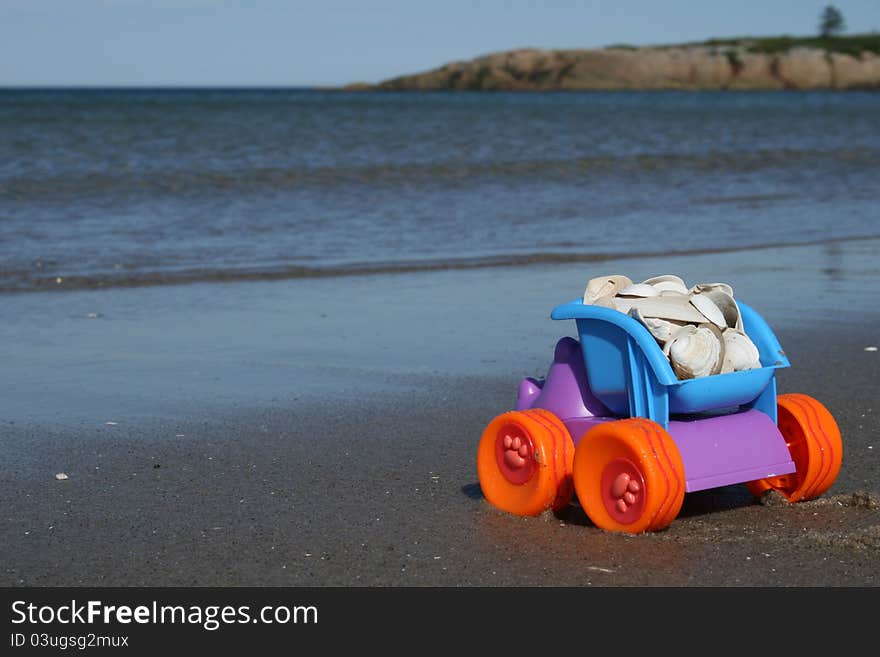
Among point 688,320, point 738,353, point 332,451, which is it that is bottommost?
point 332,451

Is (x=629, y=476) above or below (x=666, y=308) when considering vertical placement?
below

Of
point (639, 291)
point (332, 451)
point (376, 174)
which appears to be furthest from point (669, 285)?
point (376, 174)

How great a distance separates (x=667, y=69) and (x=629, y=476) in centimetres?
12188

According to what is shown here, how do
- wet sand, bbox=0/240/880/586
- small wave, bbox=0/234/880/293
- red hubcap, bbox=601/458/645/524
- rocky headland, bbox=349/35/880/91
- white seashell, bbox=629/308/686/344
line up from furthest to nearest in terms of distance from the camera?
1. rocky headland, bbox=349/35/880/91
2. small wave, bbox=0/234/880/293
3. white seashell, bbox=629/308/686/344
4. red hubcap, bbox=601/458/645/524
5. wet sand, bbox=0/240/880/586

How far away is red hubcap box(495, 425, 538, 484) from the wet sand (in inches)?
6.6

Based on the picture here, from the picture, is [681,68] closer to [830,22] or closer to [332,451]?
[830,22]

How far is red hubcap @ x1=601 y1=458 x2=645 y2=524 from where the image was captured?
4.09 m

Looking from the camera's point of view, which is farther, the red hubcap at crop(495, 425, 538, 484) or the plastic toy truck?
the red hubcap at crop(495, 425, 538, 484)

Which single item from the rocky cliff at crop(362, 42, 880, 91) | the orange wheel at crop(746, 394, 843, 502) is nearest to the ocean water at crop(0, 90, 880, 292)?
the orange wheel at crop(746, 394, 843, 502)

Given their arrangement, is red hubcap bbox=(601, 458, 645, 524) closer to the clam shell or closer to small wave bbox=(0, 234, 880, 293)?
the clam shell

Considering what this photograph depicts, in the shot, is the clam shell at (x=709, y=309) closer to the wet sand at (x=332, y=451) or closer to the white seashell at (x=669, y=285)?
the white seashell at (x=669, y=285)

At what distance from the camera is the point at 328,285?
10312mm

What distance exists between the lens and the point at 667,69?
12138 cm
